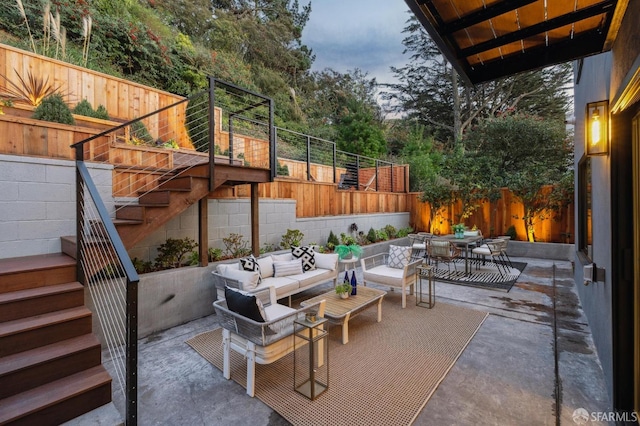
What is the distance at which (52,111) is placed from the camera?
3.58 meters

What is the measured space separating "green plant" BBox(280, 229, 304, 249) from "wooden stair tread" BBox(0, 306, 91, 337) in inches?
152

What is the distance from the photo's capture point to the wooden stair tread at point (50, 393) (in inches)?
71.1

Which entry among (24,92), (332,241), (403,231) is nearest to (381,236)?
(403,231)

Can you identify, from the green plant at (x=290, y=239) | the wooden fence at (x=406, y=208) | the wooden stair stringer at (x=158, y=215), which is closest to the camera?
the wooden stair stringer at (x=158, y=215)

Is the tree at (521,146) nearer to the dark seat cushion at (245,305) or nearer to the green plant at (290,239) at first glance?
the green plant at (290,239)

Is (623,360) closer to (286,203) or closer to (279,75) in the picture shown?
(286,203)

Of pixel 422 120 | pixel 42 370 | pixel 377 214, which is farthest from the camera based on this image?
pixel 422 120

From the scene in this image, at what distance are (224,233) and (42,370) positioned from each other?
3.25 m

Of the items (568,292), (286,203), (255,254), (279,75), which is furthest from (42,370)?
(279,75)

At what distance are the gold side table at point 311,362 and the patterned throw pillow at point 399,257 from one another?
2.43 m

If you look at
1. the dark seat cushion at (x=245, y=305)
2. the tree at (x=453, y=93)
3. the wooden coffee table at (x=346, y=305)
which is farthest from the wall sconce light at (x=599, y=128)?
the tree at (x=453, y=93)

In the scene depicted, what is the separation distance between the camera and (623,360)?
2066 millimetres

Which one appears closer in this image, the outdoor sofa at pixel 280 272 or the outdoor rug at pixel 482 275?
the outdoor sofa at pixel 280 272

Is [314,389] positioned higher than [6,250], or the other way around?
[6,250]
